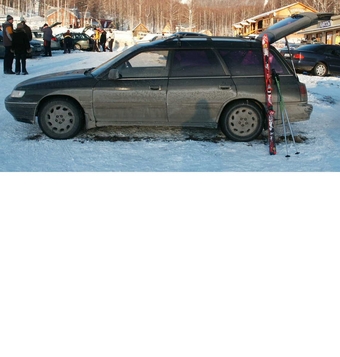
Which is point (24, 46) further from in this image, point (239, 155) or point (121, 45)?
point (121, 45)

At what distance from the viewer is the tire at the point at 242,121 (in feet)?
19.8

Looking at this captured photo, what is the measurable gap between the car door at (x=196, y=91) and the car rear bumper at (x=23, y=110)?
1.89 metres

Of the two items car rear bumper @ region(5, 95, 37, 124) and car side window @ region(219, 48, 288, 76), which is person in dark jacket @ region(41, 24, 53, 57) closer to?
car rear bumper @ region(5, 95, 37, 124)

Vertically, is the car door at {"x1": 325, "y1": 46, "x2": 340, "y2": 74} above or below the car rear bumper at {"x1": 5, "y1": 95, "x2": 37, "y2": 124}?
above

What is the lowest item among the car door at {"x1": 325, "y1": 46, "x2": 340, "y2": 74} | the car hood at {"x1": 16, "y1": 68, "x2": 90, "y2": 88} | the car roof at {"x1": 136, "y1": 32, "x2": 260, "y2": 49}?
the car hood at {"x1": 16, "y1": 68, "x2": 90, "y2": 88}

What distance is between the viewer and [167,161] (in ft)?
17.6

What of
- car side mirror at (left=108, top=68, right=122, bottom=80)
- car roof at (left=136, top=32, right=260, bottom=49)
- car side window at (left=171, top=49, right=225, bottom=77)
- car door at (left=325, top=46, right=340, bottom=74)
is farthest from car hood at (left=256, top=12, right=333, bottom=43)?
car door at (left=325, top=46, right=340, bottom=74)

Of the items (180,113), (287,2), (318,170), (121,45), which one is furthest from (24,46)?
(121,45)

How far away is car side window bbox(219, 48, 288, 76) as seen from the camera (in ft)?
20.1

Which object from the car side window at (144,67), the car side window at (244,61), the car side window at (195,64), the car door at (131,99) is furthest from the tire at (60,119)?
the car side window at (244,61)

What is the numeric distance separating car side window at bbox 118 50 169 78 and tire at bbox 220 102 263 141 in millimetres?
Answer: 1057

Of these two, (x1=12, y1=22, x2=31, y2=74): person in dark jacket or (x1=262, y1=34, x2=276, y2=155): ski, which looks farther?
(x1=12, y1=22, x2=31, y2=74): person in dark jacket

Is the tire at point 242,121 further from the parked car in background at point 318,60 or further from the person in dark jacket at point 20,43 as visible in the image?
the parked car in background at point 318,60

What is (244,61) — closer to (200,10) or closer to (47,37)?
(200,10)
